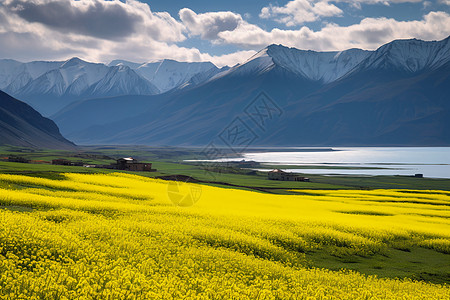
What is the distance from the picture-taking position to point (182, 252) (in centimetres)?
1969

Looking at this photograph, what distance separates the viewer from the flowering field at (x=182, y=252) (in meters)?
13.9

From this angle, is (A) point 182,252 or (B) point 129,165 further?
(B) point 129,165

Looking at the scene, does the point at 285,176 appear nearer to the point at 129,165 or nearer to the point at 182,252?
the point at 129,165

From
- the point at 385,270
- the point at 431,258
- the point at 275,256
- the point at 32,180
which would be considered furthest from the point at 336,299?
the point at 32,180

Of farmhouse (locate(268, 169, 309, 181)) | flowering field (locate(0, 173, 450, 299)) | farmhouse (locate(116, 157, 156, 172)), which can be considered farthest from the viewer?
farmhouse (locate(268, 169, 309, 181))

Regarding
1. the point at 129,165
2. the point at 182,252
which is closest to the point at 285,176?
the point at 129,165

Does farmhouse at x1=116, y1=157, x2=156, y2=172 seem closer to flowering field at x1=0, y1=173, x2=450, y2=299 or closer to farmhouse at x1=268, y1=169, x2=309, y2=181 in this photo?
farmhouse at x1=268, y1=169, x2=309, y2=181

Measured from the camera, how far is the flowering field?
13.9 m

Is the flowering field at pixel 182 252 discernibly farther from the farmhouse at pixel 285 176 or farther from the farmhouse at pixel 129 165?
the farmhouse at pixel 285 176

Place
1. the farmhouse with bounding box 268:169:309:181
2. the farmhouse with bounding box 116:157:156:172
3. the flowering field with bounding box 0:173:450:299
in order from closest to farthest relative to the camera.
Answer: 1. the flowering field with bounding box 0:173:450:299
2. the farmhouse with bounding box 116:157:156:172
3. the farmhouse with bounding box 268:169:309:181

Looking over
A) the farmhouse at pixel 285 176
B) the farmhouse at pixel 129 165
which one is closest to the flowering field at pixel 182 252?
the farmhouse at pixel 129 165

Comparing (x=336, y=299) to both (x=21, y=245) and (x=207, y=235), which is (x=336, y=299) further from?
(x=21, y=245)

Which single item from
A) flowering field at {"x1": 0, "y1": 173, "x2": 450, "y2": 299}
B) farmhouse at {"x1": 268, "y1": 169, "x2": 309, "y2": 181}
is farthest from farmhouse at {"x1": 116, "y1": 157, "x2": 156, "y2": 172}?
flowering field at {"x1": 0, "y1": 173, "x2": 450, "y2": 299}

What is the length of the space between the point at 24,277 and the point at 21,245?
3.96 meters
